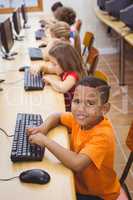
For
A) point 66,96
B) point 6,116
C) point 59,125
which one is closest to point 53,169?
point 59,125

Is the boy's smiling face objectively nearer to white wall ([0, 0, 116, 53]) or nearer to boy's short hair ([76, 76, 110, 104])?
boy's short hair ([76, 76, 110, 104])

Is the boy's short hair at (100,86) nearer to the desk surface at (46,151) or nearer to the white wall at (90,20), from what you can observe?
the desk surface at (46,151)

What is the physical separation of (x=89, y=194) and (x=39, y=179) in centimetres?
35

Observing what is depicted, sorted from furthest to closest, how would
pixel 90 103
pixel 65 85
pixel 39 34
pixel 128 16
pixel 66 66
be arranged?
1. pixel 39 34
2. pixel 128 16
3. pixel 66 66
4. pixel 65 85
5. pixel 90 103

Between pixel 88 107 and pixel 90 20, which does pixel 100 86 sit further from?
pixel 90 20

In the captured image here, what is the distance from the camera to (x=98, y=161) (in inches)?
51.5

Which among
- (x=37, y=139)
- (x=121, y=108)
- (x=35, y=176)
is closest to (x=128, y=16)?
(x=121, y=108)

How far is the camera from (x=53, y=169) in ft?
4.24

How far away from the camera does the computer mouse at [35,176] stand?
3.95ft

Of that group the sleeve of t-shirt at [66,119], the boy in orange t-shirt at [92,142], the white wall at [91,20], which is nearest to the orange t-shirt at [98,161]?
the boy in orange t-shirt at [92,142]

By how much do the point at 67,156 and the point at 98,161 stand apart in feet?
0.38

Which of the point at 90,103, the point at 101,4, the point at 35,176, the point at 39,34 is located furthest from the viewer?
the point at 101,4

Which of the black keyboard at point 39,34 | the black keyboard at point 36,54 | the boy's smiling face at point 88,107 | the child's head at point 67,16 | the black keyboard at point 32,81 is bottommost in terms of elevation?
the black keyboard at point 39,34

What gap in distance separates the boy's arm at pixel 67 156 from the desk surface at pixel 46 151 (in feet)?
0.08
